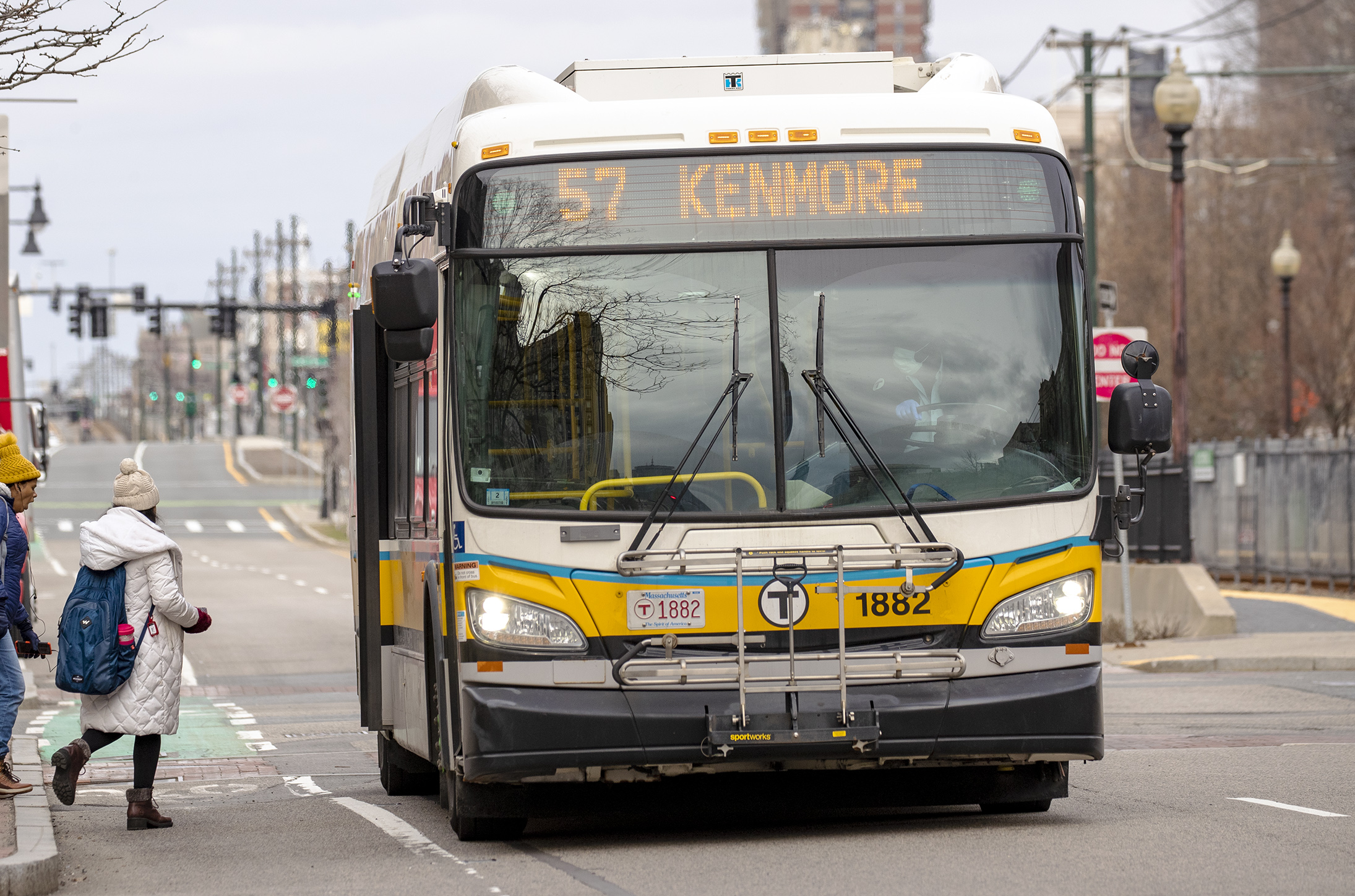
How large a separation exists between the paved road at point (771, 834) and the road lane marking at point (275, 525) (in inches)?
1783

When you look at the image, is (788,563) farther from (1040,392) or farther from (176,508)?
(176,508)

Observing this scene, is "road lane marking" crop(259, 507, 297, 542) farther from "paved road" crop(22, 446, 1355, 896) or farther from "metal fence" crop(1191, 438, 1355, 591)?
"paved road" crop(22, 446, 1355, 896)

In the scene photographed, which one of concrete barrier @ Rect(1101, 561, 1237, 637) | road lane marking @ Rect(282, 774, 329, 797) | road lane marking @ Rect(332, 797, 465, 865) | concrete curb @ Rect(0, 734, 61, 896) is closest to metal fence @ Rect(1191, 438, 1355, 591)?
concrete barrier @ Rect(1101, 561, 1237, 637)

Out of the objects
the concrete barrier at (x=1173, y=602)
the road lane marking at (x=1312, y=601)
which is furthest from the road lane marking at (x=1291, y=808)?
the road lane marking at (x=1312, y=601)

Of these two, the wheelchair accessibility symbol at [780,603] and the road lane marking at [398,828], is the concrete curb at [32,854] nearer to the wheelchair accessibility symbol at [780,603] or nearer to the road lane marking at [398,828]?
the road lane marking at [398,828]

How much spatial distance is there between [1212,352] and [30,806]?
33.2m

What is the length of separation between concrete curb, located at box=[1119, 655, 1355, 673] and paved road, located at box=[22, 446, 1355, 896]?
9.83 ft

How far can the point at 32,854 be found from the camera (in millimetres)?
8297

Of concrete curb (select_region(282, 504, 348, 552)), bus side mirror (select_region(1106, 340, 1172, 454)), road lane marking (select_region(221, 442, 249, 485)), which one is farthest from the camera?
road lane marking (select_region(221, 442, 249, 485))

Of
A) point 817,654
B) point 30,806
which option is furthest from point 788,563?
point 30,806

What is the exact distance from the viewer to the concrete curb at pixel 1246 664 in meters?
18.6

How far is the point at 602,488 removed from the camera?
27.6 ft

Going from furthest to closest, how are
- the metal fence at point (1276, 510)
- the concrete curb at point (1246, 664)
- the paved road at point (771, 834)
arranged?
the metal fence at point (1276, 510) < the concrete curb at point (1246, 664) < the paved road at point (771, 834)

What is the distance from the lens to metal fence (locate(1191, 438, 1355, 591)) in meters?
26.3
